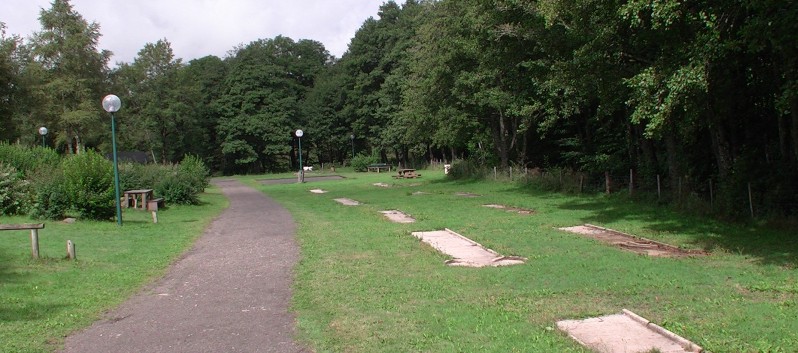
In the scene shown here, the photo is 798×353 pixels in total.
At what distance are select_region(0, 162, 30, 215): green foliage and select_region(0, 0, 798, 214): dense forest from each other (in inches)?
295

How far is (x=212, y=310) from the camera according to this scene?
23.3 feet

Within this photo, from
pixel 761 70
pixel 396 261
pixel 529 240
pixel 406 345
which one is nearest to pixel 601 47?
pixel 761 70

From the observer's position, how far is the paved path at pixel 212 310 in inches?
225

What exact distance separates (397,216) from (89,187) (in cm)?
888

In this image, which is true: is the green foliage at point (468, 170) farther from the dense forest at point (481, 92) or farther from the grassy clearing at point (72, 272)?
the grassy clearing at point (72, 272)

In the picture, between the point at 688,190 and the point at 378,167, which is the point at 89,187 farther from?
the point at 378,167

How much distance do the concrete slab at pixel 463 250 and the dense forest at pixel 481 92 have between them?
A: 442cm

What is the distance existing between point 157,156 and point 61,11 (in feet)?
74.7

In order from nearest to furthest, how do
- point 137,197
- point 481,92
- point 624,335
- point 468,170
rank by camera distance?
1. point 624,335
2. point 137,197
3. point 481,92
4. point 468,170

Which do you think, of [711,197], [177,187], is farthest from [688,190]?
[177,187]

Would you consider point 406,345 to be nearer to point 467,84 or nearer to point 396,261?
point 396,261

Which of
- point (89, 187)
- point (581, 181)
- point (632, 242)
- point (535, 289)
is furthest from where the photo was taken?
point (581, 181)

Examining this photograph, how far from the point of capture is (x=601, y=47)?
15.4m

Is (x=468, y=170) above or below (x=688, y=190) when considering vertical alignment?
above
